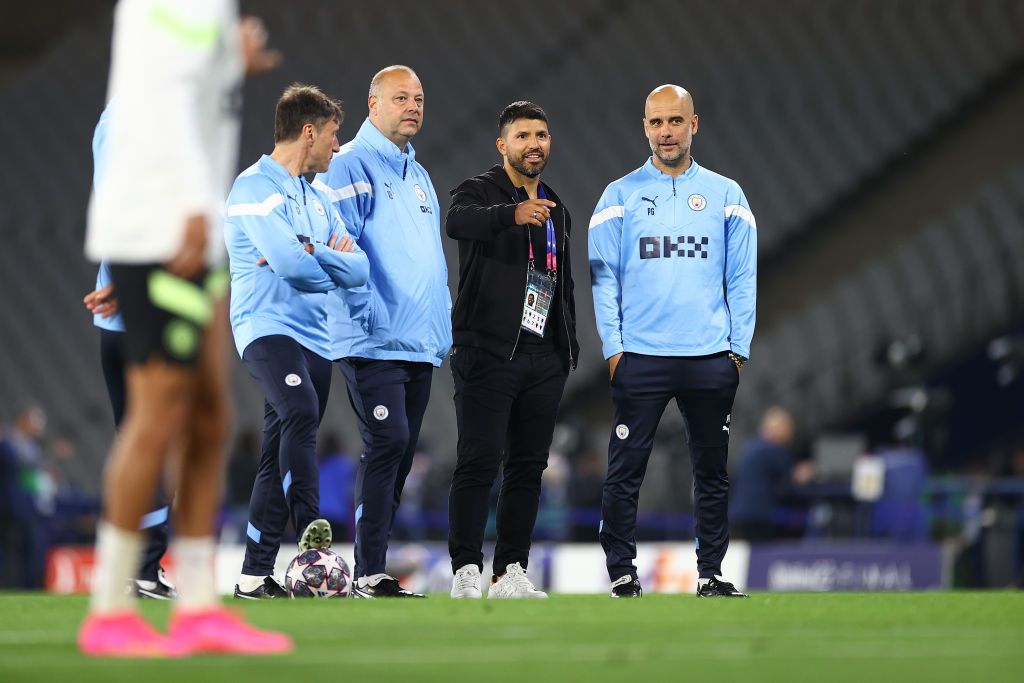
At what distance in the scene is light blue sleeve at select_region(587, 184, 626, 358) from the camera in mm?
7277

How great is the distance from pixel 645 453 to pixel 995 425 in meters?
14.3

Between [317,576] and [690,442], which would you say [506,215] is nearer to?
[690,442]

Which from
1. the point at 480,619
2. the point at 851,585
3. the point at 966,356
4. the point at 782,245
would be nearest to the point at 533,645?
the point at 480,619

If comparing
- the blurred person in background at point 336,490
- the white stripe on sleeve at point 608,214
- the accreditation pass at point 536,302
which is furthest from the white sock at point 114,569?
the blurred person in background at point 336,490

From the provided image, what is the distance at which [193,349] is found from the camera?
13.1 ft

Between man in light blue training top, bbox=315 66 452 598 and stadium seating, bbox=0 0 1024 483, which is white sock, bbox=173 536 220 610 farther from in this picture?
stadium seating, bbox=0 0 1024 483

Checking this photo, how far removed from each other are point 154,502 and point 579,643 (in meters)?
2.74

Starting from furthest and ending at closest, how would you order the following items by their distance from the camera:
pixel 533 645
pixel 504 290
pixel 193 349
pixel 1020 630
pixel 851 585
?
pixel 851 585 → pixel 504 290 → pixel 1020 630 → pixel 533 645 → pixel 193 349

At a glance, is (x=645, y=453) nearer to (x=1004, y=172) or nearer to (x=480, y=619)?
(x=480, y=619)

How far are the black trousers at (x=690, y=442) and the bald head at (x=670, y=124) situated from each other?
930mm

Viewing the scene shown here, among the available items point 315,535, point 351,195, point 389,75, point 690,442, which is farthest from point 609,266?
point 315,535

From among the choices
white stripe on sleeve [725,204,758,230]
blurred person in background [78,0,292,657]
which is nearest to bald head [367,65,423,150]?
white stripe on sleeve [725,204,758,230]

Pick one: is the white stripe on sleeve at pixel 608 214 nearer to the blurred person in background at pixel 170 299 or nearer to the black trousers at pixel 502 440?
the black trousers at pixel 502 440

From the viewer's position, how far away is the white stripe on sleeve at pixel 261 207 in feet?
22.2
